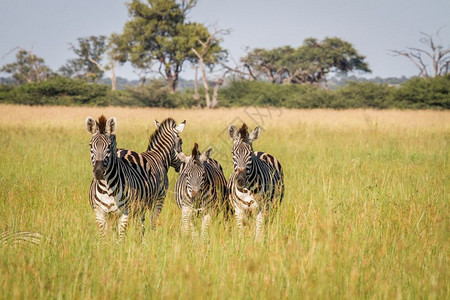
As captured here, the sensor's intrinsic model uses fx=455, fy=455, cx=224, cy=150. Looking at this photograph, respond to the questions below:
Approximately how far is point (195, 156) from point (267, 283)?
204 centimetres

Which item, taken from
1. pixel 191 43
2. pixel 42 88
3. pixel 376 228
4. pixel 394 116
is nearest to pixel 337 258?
pixel 376 228

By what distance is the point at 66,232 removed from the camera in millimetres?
4359

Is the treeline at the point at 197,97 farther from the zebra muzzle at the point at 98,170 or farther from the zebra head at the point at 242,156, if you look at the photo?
→ the zebra muzzle at the point at 98,170

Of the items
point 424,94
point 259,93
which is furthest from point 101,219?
point 259,93

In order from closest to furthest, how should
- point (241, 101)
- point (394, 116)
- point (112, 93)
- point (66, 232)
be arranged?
point (66, 232)
point (394, 116)
point (112, 93)
point (241, 101)

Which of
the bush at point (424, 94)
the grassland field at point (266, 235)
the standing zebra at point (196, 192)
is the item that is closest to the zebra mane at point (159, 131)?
the grassland field at point (266, 235)

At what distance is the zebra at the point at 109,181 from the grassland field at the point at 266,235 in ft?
0.65

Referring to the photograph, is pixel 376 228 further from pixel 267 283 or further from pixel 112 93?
pixel 112 93

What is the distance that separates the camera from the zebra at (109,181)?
4254 millimetres

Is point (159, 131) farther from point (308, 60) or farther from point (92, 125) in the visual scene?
point (308, 60)

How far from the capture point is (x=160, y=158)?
5918 mm

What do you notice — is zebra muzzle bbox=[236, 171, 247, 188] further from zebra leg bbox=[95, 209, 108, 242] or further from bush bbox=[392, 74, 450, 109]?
bush bbox=[392, 74, 450, 109]

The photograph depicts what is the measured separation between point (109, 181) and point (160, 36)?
151ft

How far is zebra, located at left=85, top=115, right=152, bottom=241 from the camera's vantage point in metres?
4.25
